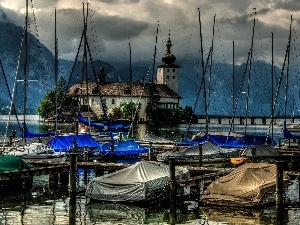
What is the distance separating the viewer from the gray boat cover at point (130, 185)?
2902cm

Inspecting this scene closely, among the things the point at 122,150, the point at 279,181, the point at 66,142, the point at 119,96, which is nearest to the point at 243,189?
the point at 279,181

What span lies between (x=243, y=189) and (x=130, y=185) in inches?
238

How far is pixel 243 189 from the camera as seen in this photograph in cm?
2850

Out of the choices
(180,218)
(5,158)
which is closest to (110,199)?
(180,218)

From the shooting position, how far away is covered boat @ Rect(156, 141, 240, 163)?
5206 centimetres

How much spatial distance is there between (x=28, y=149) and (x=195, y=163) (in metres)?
16.0

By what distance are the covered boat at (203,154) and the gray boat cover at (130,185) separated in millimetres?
20786

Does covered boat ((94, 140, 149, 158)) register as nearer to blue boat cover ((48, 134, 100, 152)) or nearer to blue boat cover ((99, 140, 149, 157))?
blue boat cover ((99, 140, 149, 157))

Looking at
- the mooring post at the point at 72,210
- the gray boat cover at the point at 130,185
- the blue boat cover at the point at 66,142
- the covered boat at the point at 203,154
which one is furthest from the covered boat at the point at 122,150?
the gray boat cover at the point at 130,185

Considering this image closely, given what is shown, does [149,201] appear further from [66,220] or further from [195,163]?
[195,163]

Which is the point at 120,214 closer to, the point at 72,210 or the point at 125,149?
the point at 72,210

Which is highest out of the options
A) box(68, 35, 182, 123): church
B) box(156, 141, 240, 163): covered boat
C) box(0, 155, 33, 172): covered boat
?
box(68, 35, 182, 123): church

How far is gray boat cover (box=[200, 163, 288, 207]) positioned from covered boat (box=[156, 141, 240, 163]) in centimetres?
2145

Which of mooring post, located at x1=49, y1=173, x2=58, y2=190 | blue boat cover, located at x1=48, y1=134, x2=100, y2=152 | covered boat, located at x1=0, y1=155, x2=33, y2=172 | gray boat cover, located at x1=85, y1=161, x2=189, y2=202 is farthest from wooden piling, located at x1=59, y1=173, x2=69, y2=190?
blue boat cover, located at x1=48, y1=134, x2=100, y2=152
